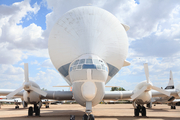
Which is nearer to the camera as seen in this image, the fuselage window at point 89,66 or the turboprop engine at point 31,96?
the fuselage window at point 89,66

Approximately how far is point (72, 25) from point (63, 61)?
2539mm

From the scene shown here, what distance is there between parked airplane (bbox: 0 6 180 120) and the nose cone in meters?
0.05

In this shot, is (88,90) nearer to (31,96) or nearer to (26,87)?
(26,87)

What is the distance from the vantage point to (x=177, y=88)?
14289 millimetres

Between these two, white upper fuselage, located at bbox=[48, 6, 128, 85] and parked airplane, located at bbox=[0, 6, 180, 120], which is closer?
parked airplane, located at bbox=[0, 6, 180, 120]

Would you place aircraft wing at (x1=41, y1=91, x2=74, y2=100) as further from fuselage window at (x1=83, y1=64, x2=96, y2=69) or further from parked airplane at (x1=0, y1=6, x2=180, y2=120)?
fuselage window at (x1=83, y1=64, x2=96, y2=69)

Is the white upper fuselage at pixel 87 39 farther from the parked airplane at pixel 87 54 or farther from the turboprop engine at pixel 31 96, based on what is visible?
the turboprop engine at pixel 31 96

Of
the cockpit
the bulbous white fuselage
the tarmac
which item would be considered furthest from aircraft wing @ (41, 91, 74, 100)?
the cockpit

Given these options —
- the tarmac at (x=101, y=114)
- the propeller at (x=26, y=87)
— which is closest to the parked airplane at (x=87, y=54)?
the propeller at (x=26, y=87)

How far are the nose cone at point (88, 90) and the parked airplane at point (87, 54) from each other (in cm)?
5

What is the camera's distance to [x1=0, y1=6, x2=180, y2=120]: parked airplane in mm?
9242

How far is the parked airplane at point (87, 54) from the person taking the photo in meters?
9.24

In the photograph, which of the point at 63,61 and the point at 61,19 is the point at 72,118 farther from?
the point at 61,19

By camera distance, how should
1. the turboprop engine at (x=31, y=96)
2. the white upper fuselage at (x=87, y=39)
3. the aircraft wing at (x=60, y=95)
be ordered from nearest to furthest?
the white upper fuselage at (x=87, y=39), the turboprop engine at (x=31, y=96), the aircraft wing at (x=60, y=95)
